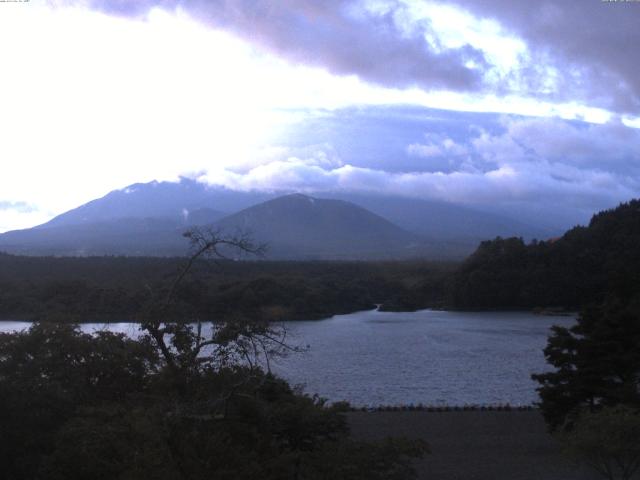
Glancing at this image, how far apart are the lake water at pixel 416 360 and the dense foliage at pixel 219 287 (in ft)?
2.33

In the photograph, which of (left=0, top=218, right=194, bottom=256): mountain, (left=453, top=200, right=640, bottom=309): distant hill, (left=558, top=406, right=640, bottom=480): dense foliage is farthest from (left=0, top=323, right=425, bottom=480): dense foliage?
(left=0, top=218, right=194, bottom=256): mountain

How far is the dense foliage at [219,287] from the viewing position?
952 cm

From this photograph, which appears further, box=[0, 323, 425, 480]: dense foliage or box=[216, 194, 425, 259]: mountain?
box=[216, 194, 425, 259]: mountain

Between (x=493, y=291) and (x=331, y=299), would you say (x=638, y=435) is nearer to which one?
(x=331, y=299)

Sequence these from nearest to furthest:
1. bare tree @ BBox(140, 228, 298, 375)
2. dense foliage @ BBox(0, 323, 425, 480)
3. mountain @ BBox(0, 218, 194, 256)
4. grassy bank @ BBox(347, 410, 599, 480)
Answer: dense foliage @ BBox(0, 323, 425, 480) → bare tree @ BBox(140, 228, 298, 375) → grassy bank @ BBox(347, 410, 599, 480) → mountain @ BBox(0, 218, 194, 256)

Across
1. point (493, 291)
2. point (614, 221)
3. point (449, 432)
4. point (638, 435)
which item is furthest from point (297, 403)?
point (614, 221)

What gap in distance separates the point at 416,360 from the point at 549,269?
2263cm

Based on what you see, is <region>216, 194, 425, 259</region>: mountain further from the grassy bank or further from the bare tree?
the bare tree

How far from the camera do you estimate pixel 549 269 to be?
41375mm

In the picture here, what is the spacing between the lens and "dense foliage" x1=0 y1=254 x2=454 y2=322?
31.2ft

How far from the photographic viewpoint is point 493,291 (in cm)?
4194

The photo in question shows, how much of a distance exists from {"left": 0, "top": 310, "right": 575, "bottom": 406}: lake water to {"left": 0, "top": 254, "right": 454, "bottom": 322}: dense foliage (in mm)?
711

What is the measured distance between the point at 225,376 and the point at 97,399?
1.90m

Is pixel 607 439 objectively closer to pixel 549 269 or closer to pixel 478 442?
pixel 478 442
